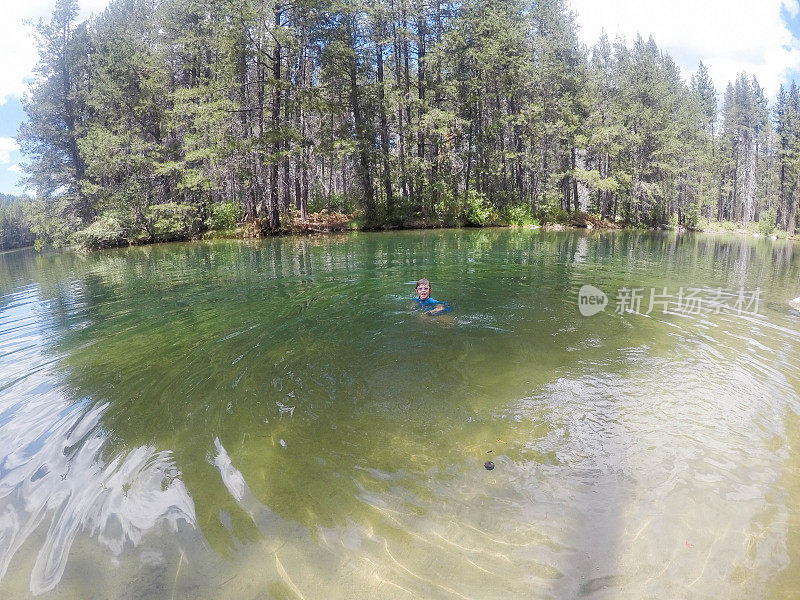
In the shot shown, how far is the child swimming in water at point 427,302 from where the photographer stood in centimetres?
864

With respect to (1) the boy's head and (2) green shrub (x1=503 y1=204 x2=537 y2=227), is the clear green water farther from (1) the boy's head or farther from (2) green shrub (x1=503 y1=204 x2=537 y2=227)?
(2) green shrub (x1=503 y1=204 x2=537 y2=227)

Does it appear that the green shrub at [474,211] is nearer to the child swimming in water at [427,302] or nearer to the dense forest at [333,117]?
the dense forest at [333,117]

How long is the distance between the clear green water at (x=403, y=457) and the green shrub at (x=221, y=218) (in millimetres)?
23657

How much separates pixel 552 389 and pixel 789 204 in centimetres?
7375

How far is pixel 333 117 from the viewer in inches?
1490

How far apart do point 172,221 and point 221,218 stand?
10.5ft

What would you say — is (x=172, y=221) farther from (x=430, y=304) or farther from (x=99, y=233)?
(x=430, y=304)

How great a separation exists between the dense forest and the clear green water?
2384 cm

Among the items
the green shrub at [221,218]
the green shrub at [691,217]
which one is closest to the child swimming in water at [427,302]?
the green shrub at [221,218]

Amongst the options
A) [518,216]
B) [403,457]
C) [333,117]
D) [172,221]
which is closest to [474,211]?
[518,216]

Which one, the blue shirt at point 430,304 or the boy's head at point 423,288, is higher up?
the boy's head at point 423,288

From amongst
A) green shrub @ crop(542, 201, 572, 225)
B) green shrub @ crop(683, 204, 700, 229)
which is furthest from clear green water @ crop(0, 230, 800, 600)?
green shrub @ crop(683, 204, 700, 229)

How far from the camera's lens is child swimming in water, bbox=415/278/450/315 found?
28.3 feet

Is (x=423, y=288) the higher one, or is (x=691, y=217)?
(x=691, y=217)
